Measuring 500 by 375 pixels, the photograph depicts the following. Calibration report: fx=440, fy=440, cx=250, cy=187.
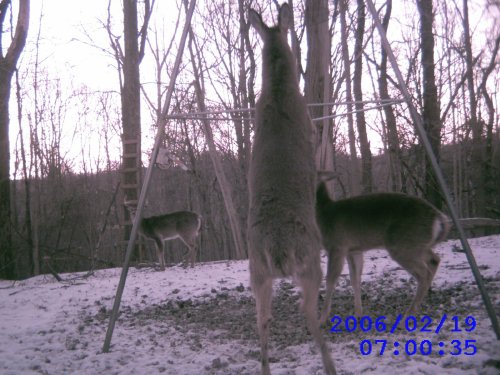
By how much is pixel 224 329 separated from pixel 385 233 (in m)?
1.90

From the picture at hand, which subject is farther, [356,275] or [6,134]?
[6,134]

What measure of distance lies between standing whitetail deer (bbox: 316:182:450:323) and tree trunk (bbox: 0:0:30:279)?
9.34 meters

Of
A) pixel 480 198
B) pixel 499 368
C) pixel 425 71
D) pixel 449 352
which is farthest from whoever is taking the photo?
pixel 480 198

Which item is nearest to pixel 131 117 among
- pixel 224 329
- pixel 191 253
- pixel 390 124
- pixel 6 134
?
pixel 6 134

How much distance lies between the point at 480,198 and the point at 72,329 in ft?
62.5

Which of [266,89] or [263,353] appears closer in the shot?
[263,353]

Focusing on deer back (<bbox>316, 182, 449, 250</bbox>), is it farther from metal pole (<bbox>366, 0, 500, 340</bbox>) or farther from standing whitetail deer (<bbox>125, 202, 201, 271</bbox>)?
standing whitetail deer (<bbox>125, 202, 201, 271</bbox>)

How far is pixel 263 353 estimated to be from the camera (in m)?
2.88

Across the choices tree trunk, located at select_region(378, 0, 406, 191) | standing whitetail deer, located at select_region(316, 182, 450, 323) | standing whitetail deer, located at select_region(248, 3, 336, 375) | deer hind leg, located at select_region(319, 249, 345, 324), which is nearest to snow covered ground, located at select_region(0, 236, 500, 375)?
deer hind leg, located at select_region(319, 249, 345, 324)

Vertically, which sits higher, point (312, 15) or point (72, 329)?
point (312, 15)

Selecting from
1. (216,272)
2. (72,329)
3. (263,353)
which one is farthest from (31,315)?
(263,353)

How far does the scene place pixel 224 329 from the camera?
14.9ft

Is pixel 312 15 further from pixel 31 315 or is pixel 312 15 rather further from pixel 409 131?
pixel 409 131

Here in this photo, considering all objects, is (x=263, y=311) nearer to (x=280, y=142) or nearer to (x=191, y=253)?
(x=280, y=142)
